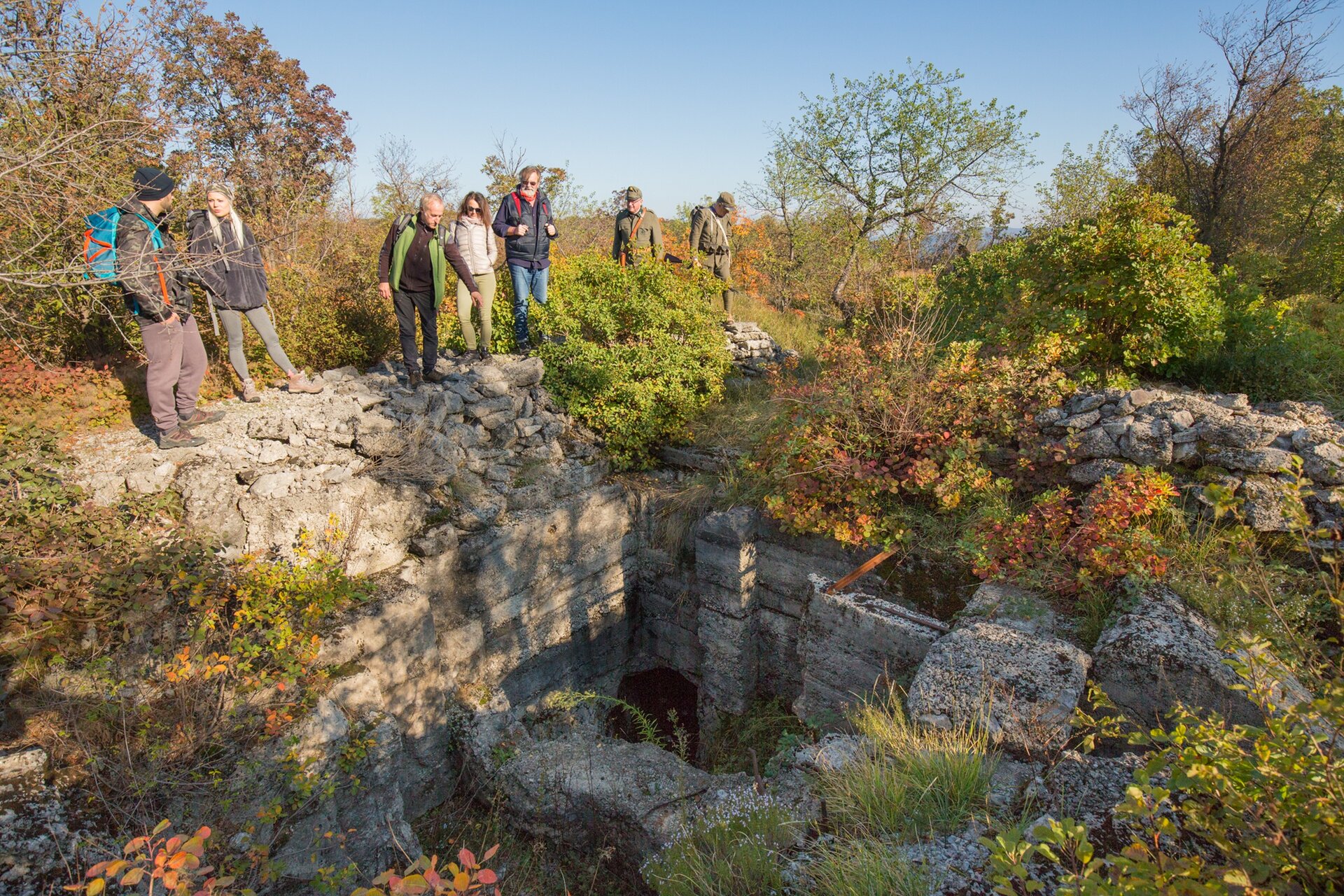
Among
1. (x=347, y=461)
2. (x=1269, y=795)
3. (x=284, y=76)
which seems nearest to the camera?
(x=1269, y=795)

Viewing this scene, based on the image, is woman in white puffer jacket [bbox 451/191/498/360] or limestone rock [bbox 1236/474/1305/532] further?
woman in white puffer jacket [bbox 451/191/498/360]

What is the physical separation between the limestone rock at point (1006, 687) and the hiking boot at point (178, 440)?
5.27m

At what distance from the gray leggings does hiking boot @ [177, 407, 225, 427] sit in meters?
0.56

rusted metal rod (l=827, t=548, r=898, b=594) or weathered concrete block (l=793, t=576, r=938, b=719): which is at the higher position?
rusted metal rod (l=827, t=548, r=898, b=594)

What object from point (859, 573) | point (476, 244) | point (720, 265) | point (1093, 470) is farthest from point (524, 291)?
point (1093, 470)

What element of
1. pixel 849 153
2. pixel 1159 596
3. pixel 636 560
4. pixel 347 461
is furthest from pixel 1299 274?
pixel 347 461

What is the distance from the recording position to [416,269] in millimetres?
6043

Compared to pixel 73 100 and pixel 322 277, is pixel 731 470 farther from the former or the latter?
pixel 73 100

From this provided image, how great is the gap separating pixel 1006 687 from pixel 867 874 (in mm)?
1438

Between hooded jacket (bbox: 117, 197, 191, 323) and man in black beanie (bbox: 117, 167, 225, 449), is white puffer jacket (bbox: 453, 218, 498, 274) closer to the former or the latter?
man in black beanie (bbox: 117, 167, 225, 449)

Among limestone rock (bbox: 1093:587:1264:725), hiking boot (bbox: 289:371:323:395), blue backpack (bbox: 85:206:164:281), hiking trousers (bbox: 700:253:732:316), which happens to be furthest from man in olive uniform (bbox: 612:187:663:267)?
limestone rock (bbox: 1093:587:1264:725)

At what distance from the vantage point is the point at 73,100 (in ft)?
17.5

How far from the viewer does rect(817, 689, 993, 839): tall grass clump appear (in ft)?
8.91

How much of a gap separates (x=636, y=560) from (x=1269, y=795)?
17.3ft
